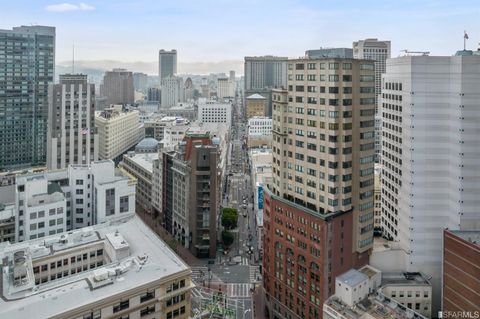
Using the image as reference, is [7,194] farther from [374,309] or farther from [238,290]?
[374,309]

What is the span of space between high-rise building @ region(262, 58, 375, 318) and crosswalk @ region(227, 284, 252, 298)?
28.0 feet

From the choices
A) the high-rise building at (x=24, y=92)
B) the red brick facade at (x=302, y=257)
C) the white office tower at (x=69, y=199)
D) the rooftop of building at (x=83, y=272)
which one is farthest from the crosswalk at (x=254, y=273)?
the high-rise building at (x=24, y=92)

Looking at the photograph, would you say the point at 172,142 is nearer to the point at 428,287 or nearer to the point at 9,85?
the point at 9,85

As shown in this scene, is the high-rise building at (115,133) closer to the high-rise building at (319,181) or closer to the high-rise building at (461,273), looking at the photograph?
the high-rise building at (319,181)

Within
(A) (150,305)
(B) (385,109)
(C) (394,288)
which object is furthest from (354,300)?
(B) (385,109)

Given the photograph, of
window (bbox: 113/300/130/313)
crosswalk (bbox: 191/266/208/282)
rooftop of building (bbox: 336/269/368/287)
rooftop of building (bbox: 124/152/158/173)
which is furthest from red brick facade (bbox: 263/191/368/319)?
rooftop of building (bbox: 124/152/158/173)

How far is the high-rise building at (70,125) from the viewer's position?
335ft

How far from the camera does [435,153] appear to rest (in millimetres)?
61938

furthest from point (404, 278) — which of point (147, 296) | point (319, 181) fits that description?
point (147, 296)

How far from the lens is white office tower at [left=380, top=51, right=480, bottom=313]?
194 feet

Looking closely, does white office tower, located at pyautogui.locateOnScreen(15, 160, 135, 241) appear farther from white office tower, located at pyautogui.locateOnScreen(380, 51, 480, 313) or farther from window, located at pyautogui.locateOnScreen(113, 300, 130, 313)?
white office tower, located at pyautogui.locateOnScreen(380, 51, 480, 313)

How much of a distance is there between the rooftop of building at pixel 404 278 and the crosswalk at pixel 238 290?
2261 cm

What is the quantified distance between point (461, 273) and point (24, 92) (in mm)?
140498

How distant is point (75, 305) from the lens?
38.4 metres
